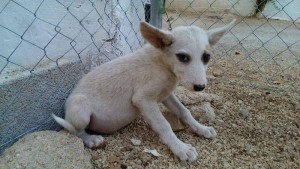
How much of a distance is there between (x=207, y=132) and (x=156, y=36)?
855mm

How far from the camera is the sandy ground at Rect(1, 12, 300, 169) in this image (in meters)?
2.28

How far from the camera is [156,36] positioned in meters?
2.22

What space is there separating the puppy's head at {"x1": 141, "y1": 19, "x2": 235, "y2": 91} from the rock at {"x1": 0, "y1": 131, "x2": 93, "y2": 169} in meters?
0.82

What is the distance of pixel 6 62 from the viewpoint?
2.35m

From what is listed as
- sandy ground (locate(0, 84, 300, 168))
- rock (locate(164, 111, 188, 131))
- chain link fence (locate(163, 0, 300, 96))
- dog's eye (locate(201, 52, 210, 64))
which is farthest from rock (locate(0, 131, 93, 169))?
chain link fence (locate(163, 0, 300, 96))

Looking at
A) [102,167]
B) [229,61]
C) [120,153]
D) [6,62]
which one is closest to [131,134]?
[120,153]

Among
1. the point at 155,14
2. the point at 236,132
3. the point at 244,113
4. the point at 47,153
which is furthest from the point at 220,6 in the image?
the point at 47,153

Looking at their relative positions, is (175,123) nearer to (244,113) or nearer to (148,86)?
(148,86)

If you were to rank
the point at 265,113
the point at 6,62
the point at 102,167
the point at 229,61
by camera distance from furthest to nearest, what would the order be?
1. the point at 229,61
2. the point at 265,113
3. the point at 6,62
4. the point at 102,167

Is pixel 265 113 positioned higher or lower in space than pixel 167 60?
lower

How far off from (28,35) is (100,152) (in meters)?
1.03

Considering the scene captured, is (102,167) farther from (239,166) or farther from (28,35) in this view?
(28,35)

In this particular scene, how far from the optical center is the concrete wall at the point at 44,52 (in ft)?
7.55

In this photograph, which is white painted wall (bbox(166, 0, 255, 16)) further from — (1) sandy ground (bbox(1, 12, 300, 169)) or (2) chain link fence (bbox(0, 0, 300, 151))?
(1) sandy ground (bbox(1, 12, 300, 169))
